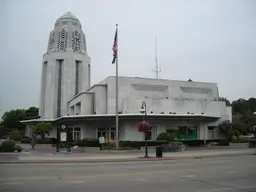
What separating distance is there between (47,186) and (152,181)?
4.31 meters

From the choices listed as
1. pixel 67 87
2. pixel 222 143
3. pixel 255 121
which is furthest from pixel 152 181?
pixel 67 87

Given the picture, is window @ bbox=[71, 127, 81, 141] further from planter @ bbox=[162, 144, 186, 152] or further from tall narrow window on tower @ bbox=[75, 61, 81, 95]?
tall narrow window on tower @ bbox=[75, 61, 81, 95]

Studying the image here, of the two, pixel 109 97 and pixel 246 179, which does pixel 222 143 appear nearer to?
pixel 109 97

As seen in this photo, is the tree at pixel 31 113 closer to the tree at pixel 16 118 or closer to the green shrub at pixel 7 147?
the tree at pixel 16 118

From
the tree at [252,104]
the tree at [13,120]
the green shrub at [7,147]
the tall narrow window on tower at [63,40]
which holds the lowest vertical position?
the green shrub at [7,147]

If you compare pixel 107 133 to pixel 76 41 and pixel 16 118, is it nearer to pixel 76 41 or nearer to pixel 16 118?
pixel 76 41

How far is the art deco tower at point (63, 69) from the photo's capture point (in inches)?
3265

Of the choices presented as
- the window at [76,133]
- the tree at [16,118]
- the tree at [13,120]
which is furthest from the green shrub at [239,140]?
the tree at [13,120]

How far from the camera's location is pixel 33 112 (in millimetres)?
114688

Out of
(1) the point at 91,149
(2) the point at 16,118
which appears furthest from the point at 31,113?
(1) the point at 91,149

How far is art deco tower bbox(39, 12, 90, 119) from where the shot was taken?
82938 mm

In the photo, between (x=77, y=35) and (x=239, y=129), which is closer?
(x=239, y=129)

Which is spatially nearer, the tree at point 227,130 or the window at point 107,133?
the window at point 107,133

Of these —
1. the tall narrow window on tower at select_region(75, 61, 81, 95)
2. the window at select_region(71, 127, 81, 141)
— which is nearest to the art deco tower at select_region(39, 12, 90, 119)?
the tall narrow window on tower at select_region(75, 61, 81, 95)
